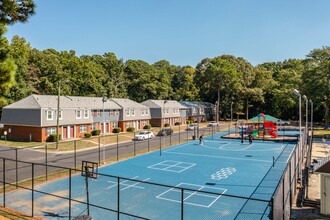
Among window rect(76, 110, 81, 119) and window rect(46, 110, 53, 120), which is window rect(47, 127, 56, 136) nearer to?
window rect(46, 110, 53, 120)

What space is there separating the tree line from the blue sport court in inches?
1340

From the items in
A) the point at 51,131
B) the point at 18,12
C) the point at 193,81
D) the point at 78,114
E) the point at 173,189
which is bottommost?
the point at 173,189

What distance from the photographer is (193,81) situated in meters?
96.7

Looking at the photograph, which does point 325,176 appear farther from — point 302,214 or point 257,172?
point 257,172

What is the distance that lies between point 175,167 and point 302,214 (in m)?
13.7

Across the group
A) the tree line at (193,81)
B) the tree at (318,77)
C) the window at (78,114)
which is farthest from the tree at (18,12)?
the tree at (318,77)

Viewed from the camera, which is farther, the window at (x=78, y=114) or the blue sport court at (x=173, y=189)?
the window at (x=78, y=114)

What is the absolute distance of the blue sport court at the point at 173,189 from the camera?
15.1 metres

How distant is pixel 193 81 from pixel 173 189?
79220 mm

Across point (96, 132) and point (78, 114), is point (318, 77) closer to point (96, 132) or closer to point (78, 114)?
point (96, 132)

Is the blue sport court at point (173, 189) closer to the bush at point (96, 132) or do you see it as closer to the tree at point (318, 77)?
the bush at point (96, 132)

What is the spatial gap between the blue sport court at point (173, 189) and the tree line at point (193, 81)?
112 feet

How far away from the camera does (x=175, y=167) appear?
87.9 feet

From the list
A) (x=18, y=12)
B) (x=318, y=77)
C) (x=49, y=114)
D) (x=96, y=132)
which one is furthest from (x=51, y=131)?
(x=318, y=77)
